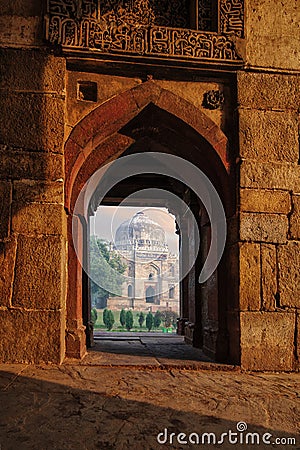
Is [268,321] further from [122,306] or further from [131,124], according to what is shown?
[122,306]

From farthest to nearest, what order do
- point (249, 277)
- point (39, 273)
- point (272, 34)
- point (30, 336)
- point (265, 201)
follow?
point (272, 34), point (265, 201), point (249, 277), point (39, 273), point (30, 336)

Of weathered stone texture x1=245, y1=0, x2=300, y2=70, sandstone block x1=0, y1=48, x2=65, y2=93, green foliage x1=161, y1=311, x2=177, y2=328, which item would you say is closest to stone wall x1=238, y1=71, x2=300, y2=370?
weathered stone texture x1=245, y1=0, x2=300, y2=70

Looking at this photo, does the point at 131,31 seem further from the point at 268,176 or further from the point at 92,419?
the point at 92,419

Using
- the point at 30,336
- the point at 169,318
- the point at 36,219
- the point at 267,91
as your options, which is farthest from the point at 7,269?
the point at 169,318

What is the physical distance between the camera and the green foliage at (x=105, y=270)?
32688 mm

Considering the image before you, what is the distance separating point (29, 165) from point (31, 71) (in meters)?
0.89

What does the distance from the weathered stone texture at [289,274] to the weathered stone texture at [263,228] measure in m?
0.11

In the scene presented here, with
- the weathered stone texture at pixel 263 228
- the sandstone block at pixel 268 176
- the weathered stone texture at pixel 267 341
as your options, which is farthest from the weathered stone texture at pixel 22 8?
the weathered stone texture at pixel 267 341

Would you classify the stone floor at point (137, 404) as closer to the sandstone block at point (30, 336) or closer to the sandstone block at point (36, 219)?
the sandstone block at point (30, 336)

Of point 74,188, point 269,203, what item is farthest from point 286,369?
point 74,188

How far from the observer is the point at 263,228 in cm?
440

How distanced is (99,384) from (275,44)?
3542mm

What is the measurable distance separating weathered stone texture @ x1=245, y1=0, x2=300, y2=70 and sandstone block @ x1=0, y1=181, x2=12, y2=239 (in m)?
2.58

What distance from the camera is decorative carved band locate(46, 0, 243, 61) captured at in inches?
174
